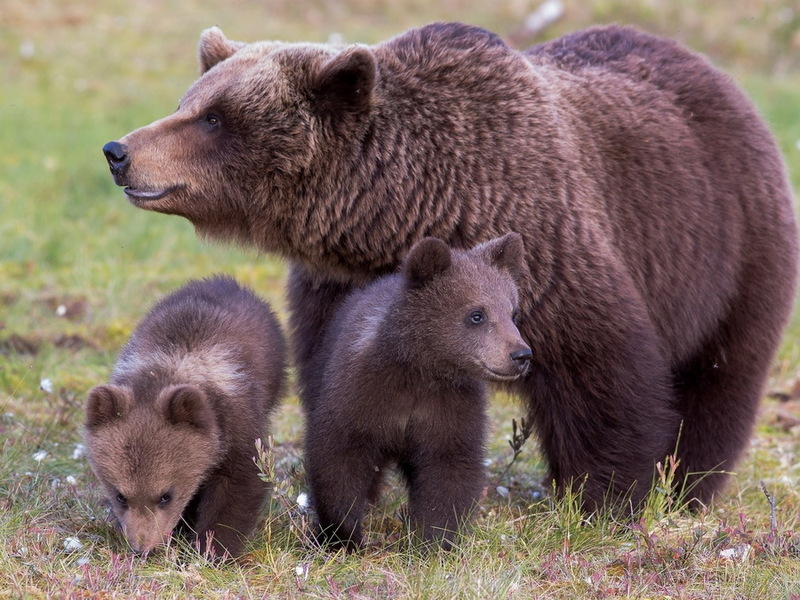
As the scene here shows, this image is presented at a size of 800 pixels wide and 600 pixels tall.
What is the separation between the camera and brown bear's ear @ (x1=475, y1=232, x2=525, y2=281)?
16.2 ft

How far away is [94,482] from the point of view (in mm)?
5766

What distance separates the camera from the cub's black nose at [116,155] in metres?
5.20

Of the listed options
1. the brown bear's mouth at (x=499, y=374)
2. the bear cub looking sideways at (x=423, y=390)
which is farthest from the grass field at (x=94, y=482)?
the brown bear's mouth at (x=499, y=374)

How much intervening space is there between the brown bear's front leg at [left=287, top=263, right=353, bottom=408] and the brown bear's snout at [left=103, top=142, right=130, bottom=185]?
3.75 feet

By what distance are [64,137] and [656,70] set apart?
9.39 metres

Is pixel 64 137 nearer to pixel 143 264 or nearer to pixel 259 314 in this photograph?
pixel 143 264

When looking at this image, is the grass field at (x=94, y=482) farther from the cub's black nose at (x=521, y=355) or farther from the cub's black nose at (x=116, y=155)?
the cub's black nose at (x=116, y=155)

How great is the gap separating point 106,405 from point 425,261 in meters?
1.53

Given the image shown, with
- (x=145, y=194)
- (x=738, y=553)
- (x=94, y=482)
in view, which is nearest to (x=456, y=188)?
(x=145, y=194)

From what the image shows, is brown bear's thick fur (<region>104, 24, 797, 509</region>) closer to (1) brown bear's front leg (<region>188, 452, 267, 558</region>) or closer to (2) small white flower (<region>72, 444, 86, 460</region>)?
(1) brown bear's front leg (<region>188, 452, 267, 558</region>)

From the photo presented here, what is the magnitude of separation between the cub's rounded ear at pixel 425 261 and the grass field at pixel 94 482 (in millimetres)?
1209

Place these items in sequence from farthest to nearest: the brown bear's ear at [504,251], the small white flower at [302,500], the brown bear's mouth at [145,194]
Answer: the brown bear's mouth at [145,194] < the small white flower at [302,500] < the brown bear's ear at [504,251]

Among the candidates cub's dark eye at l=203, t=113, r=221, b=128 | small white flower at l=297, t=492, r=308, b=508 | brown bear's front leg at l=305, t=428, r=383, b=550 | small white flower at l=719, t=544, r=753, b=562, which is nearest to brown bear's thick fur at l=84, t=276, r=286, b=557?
small white flower at l=297, t=492, r=308, b=508

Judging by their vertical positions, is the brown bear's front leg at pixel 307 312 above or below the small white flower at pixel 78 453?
above
